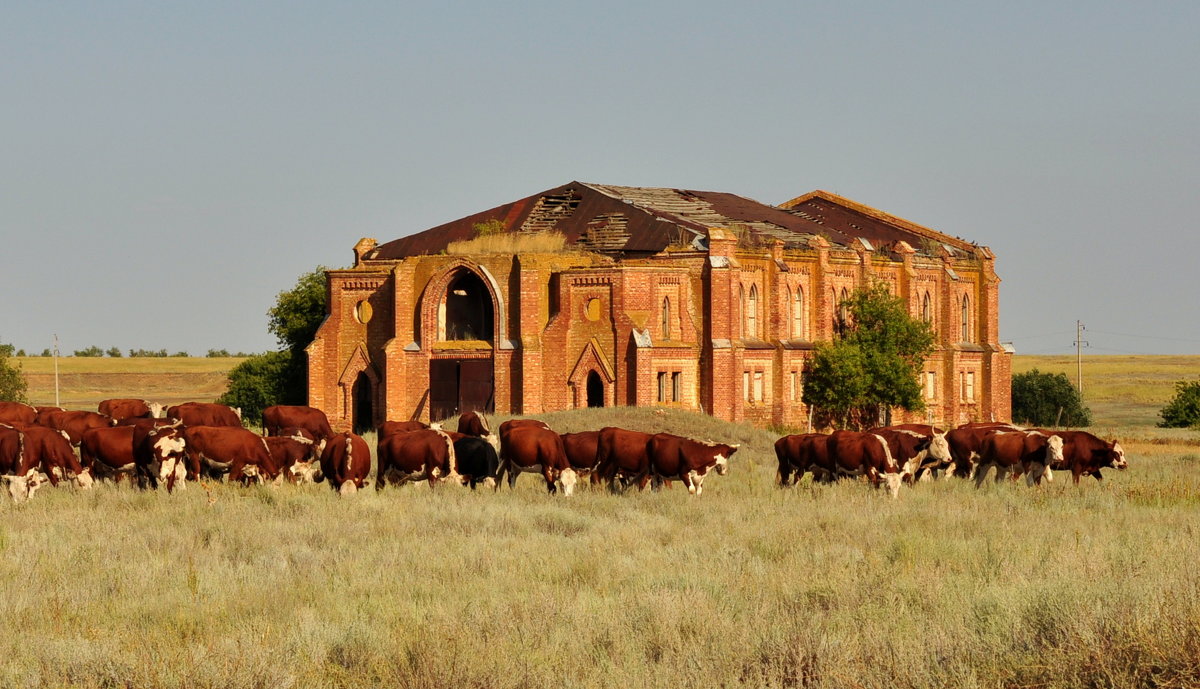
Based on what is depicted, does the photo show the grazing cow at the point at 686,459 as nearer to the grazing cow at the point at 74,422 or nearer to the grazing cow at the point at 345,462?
the grazing cow at the point at 345,462

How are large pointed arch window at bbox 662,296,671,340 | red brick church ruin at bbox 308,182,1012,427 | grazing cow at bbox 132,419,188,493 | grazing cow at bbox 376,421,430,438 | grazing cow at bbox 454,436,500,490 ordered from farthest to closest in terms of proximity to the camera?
large pointed arch window at bbox 662,296,671,340 < red brick church ruin at bbox 308,182,1012,427 < grazing cow at bbox 376,421,430,438 < grazing cow at bbox 454,436,500,490 < grazing cow at bbox 132,419,188,493

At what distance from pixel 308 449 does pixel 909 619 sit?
1634cm

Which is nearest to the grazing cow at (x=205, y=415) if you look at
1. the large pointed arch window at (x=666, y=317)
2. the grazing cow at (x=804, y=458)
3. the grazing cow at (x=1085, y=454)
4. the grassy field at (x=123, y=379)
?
the grazing cow at (x=804, y=458)

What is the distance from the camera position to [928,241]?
63875 millimetres

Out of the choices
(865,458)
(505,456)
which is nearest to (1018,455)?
(865,458)

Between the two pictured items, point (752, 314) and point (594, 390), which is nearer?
point (594, 390)

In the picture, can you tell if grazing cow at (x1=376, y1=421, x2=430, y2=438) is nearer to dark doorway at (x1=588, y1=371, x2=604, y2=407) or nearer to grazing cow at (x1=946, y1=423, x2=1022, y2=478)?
grazing cow at (x1=946, y1=423, x2=1022, y2=478)

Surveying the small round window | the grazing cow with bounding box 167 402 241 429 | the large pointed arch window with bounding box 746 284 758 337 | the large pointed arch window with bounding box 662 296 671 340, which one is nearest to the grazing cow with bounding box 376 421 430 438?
the grazing cow with bounding box 167 402 241 429

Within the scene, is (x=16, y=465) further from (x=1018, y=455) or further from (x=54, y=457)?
(x=1018, y=455)

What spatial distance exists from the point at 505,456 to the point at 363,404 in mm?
28351

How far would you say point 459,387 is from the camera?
52.5 m

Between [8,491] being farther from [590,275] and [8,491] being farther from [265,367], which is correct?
[265,367]

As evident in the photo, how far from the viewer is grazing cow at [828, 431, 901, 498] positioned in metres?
27.0

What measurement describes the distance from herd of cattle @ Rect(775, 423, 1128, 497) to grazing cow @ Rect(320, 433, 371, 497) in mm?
7653
